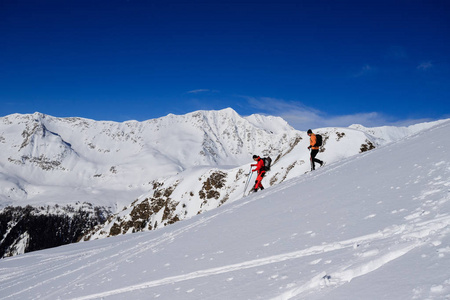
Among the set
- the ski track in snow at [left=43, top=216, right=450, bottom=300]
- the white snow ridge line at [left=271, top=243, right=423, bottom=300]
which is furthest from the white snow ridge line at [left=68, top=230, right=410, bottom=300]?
the white snow ridge line at [left=271, top=243, right=423, bottom=300]

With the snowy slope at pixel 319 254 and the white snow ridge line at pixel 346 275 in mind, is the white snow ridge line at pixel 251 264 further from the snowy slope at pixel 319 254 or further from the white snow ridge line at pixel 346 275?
the white snow ridge line at pixel 346 275

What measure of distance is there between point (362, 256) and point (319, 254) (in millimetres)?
840

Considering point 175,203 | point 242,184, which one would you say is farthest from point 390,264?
point 175,203

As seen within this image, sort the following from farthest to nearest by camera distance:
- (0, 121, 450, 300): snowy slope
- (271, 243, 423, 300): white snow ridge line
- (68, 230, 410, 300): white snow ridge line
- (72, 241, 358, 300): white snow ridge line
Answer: (72, 241, 358, 300): white snow ridge line → (68, 230, 410, 300): white snow ridge line → (271, 243, 423, 300): white snow ridge line → (0, 121, 450, 300): snowy slope

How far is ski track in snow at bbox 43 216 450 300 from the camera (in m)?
3.86

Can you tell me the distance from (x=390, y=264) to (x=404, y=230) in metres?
1.25

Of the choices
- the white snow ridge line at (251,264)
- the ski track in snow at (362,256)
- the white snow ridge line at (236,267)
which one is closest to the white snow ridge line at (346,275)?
the ski track in snow at (362,256)

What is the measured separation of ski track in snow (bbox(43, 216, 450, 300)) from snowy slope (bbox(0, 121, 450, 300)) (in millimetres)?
16

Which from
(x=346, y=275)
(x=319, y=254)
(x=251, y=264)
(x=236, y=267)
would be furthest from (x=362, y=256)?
(x=236, y=267)

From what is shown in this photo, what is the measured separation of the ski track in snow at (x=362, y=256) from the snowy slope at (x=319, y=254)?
0.05ft

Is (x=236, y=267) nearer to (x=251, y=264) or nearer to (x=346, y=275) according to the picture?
(x=251, y=264)

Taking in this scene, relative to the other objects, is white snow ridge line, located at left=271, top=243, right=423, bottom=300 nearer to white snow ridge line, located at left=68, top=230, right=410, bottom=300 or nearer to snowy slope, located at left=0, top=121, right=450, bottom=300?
snowy slope, located at left=0, top=121, right=450, bottom=300

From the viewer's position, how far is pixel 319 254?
493 cm

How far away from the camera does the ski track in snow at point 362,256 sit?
3.86m
